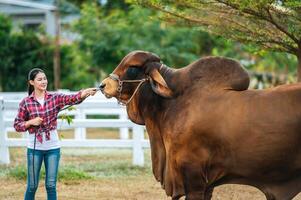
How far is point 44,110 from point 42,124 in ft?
0.50

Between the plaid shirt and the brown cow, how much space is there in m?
0.59

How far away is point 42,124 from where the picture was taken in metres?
8.08

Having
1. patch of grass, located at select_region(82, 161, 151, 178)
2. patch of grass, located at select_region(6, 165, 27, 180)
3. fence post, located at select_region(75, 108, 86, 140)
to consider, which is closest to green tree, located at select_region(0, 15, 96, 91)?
fence post, located at select_region(75, 108, 86, 140)

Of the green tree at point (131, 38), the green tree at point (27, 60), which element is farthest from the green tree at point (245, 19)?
the green tree at point (27, 60)

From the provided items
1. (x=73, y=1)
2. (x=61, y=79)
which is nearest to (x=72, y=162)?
(x=61, y=79)

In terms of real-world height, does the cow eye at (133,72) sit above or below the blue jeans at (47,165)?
above

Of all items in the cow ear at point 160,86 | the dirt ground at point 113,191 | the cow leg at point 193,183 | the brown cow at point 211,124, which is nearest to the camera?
the brown cow at point 211,124

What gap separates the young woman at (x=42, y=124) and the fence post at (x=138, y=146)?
522 centimetres

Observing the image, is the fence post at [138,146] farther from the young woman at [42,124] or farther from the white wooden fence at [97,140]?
the young woman at [42,124]

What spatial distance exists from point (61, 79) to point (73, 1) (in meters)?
6.25

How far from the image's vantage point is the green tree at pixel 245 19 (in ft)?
32.4

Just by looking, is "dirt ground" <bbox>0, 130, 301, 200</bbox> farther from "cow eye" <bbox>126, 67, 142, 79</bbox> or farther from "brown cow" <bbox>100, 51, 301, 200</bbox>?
"cow eye" <bbox>126, 67, 142, 79</bbox>

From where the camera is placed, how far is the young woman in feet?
26.5

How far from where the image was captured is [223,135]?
7168mm
